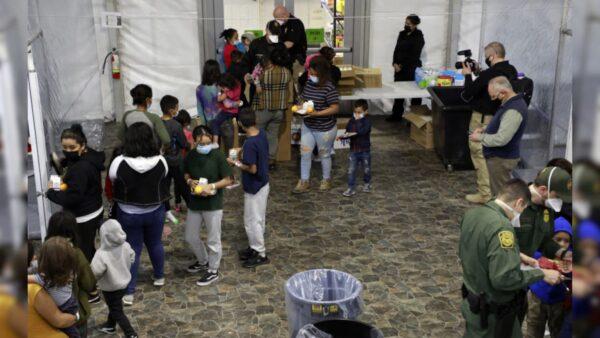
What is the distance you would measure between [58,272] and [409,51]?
7.65 m

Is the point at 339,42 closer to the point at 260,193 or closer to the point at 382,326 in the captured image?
the point at 260,193

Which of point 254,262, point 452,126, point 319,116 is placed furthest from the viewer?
point 452,126

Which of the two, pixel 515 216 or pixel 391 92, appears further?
pixel 391 92

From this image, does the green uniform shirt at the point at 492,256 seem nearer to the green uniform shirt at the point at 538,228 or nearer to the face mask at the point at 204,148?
the green uniform shirt at the point at 538,228

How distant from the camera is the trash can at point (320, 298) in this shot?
4059 millimetres

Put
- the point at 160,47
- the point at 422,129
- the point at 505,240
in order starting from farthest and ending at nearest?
the point at 160,47, the point at 422,129, the point at 505,240

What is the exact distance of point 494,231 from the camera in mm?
3430

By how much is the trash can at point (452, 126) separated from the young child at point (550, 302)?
418 cm

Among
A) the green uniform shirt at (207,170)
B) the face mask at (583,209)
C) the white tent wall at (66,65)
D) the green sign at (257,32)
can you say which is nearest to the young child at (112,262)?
the green uniform shirt at (207,170)

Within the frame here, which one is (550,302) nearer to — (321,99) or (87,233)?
(87,233)

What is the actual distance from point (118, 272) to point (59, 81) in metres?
3.24

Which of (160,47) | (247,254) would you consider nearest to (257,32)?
(160,47)

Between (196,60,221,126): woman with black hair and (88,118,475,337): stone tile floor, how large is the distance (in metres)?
0.97

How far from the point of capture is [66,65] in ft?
23.4
